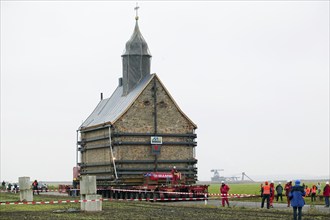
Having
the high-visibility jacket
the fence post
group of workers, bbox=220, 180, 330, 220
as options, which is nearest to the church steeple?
group of workers, bbox=220, 180, 330, 220

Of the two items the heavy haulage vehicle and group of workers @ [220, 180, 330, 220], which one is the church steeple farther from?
group of workers @ [220, 180, 330, 220]

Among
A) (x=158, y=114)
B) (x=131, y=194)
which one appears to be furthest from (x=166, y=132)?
(x=131, y=194)

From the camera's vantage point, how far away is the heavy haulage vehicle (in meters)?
52.0

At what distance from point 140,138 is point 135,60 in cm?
698

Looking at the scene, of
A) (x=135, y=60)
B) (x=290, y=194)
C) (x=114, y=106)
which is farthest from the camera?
(x=114, y=106)

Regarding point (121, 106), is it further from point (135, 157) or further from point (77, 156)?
point (77, 156)

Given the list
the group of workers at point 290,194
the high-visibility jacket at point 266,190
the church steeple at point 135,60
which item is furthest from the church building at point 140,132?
the high-visibility jacket at point 266,190

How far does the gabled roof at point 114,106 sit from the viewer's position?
175 feet

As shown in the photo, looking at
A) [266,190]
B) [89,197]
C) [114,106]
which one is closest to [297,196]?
[89,197]

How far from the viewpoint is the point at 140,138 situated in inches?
2079

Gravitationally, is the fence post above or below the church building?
below

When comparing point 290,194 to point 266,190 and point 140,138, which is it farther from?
point 140,138

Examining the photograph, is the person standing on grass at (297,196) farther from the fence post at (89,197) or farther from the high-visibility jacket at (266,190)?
the high-visibility jacket at (266,190)

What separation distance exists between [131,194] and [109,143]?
4.66m
